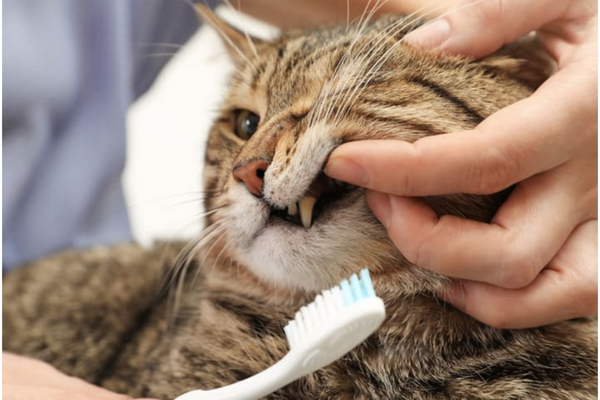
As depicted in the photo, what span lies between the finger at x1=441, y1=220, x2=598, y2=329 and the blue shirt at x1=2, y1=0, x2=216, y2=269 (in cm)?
89

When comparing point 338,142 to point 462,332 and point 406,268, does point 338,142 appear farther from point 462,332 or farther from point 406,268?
point 462,332

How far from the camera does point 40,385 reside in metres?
0.82

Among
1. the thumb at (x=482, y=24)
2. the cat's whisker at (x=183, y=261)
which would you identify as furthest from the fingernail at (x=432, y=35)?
the cat's whisker at (x=183, y=261)

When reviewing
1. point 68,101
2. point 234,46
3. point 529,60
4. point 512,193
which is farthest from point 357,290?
point 68,101

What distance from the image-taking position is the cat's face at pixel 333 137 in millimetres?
711

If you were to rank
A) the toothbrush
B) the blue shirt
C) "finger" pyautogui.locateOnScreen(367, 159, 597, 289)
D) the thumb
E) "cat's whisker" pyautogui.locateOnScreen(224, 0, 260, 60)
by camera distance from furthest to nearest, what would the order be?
the blue shirt
"cat's whisker" pyautogui.locateOnScreen(224, 0, 260, 60)
the thumb
"finger" pyautogui.locateOnScreen(367, 159, 597, 289)
the toothbrush

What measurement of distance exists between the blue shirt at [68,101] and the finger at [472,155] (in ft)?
2.57

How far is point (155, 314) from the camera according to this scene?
1286mm

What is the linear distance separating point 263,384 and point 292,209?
0.22m

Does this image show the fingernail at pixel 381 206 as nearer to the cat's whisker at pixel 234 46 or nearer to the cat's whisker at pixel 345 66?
the cat's whisker at pixel 345 66

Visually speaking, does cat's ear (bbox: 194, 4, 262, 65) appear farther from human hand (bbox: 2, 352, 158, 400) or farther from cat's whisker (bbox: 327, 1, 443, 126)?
human hand (bbox: 2, 352, 158, 400)

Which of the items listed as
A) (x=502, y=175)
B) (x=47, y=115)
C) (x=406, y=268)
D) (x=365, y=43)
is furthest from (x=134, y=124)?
(x=502, y=175)

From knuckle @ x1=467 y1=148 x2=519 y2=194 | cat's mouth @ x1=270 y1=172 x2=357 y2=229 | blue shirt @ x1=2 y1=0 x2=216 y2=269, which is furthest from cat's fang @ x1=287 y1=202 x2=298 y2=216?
blue shirt @ x1=2 y1=0 x2=216 y2=269

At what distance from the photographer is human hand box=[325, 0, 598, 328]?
65 centimetres
